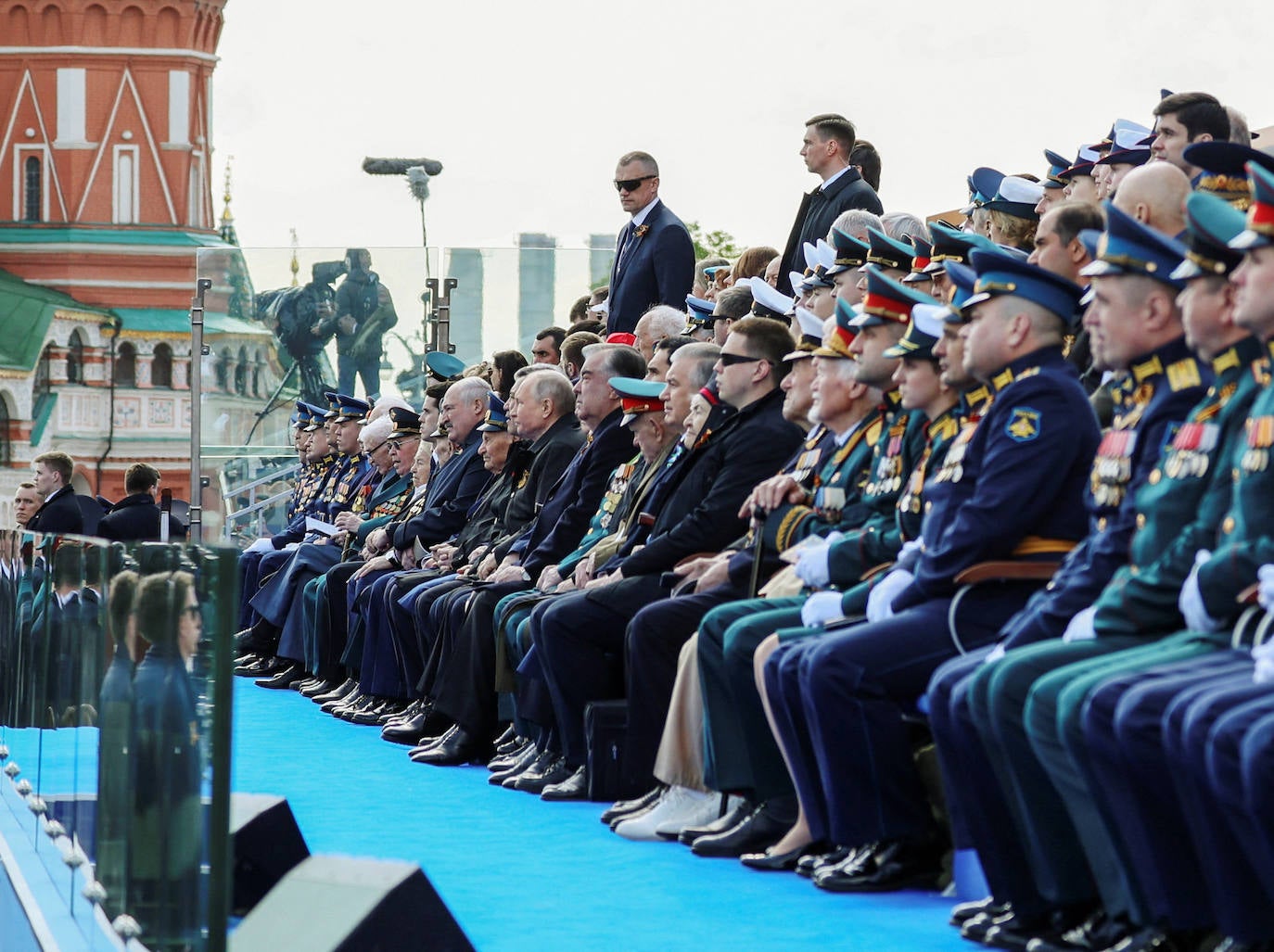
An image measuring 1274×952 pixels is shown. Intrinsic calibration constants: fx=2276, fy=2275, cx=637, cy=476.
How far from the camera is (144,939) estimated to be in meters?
4.57

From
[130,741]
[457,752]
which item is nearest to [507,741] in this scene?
[457,752]

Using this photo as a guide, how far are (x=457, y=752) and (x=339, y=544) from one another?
400 cm

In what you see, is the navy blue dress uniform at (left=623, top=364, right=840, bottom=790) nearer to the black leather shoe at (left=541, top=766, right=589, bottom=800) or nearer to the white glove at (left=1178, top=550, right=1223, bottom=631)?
the black leather shoe at (left=541, top=766, right=589, bottom=800)

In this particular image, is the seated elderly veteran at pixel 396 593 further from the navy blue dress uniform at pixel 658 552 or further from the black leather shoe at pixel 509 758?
the navy blue dress uniform at pixel 658 552

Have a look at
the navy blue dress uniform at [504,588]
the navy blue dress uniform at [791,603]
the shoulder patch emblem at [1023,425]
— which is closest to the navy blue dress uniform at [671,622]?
the navy blue dress uniform at [791,603]

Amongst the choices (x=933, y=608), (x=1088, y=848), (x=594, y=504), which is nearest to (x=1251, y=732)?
(x=1088, y=848)

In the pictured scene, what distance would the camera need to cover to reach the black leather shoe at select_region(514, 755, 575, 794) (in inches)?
298

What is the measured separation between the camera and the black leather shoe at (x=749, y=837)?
19.9 ft

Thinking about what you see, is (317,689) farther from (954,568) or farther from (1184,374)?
(1184,374)

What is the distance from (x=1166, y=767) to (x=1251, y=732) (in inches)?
15.3

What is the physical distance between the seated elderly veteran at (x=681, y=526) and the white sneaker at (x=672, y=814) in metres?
0.81

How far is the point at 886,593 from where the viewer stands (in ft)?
18.3

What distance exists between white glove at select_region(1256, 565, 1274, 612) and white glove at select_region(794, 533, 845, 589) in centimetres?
204

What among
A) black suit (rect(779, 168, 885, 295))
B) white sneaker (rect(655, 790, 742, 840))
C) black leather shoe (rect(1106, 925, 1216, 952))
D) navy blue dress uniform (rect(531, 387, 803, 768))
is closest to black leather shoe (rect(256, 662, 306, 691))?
black suit (rect(779, 168, 885, 295))
